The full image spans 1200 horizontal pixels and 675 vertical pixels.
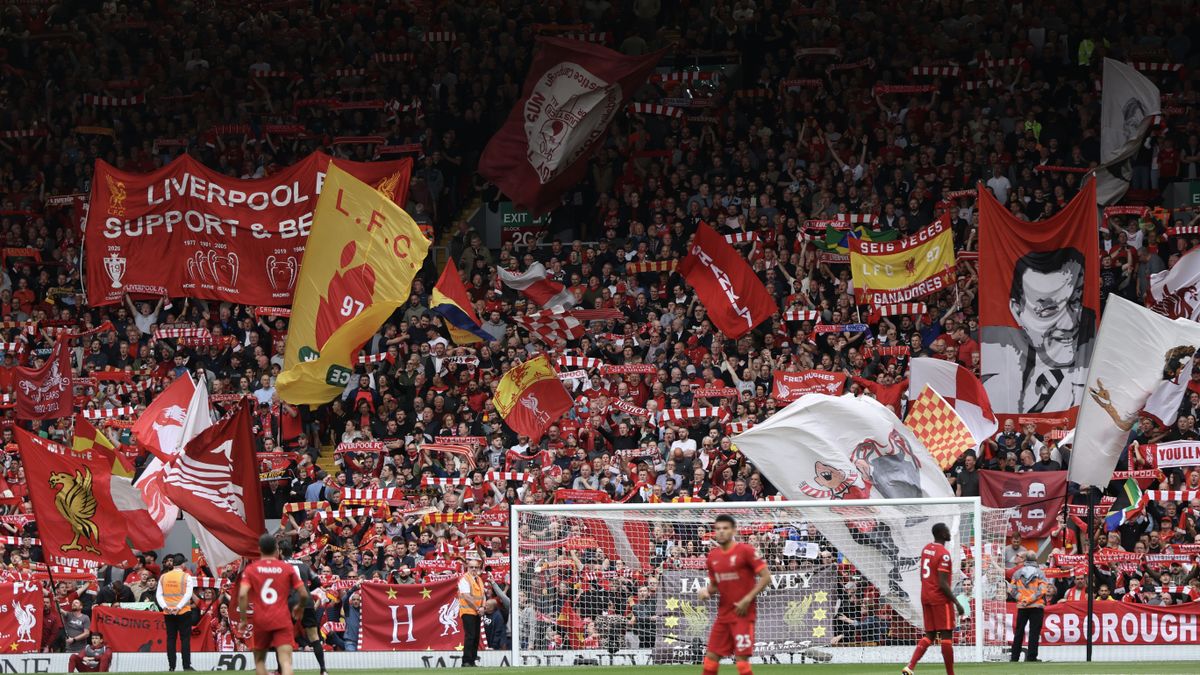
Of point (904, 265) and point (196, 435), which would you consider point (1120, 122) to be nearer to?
point (904, 265)

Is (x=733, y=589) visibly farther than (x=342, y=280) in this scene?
No

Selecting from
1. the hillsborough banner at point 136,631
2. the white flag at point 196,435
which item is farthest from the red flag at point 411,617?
the hillsborough banner at point 136,631

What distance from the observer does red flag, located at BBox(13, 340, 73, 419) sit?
101 feet

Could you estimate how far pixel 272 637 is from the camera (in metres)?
16.5

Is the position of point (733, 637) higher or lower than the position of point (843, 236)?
lower

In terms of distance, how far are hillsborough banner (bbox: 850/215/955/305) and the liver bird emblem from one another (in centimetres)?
1269

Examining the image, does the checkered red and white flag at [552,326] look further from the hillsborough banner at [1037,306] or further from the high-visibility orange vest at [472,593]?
the high-visibility orange vest at [472,593]

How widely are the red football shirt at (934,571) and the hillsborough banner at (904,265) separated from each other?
11.4m

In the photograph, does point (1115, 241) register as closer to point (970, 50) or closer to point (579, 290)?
point (970, 50)

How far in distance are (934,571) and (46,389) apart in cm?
1813

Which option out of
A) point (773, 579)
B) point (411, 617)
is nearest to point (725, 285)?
point (773, 579)

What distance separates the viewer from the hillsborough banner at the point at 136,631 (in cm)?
2491

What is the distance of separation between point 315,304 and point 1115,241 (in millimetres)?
13411

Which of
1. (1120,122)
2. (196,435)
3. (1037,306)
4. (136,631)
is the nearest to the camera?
(136,631)
